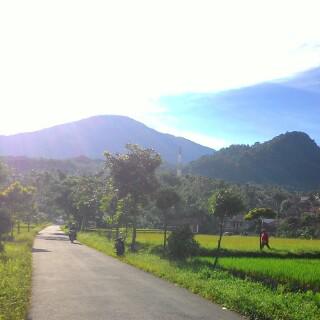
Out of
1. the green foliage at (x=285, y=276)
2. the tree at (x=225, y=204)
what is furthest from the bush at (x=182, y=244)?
the green foliage at (x=285, y=276)

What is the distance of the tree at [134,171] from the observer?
3291cm

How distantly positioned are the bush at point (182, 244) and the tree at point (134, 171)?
849 centimetres

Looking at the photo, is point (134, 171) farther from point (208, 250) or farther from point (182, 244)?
point (182, 244)

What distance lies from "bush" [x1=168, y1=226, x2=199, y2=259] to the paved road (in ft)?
10.9

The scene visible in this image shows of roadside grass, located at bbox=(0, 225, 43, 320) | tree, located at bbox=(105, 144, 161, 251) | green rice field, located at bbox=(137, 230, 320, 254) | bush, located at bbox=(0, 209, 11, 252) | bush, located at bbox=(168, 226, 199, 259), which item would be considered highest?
tree, located at bbox=(105, 144, 161, 251)

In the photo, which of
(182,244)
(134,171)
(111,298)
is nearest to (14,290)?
(111,298)

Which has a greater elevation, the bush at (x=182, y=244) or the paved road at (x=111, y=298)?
the bush at (x=182, y=244)

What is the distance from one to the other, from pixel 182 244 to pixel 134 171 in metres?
9.63

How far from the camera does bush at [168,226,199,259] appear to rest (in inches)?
955

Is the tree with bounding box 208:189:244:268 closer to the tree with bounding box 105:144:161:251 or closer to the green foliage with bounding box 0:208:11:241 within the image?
the tree with bounding box 105:144:161:251

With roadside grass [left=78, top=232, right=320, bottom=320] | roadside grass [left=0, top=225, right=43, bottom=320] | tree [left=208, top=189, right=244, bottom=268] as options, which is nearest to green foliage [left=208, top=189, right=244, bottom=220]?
tree [left=208, top=189, right=244, bottom=268]

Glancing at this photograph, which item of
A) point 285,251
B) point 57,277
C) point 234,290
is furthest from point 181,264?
point 285,251

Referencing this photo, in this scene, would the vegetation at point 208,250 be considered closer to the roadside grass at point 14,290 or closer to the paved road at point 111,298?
the paved road at point 111,298

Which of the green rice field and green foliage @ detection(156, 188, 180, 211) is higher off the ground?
green foliage @ detection(156, 188, 180, 211)
